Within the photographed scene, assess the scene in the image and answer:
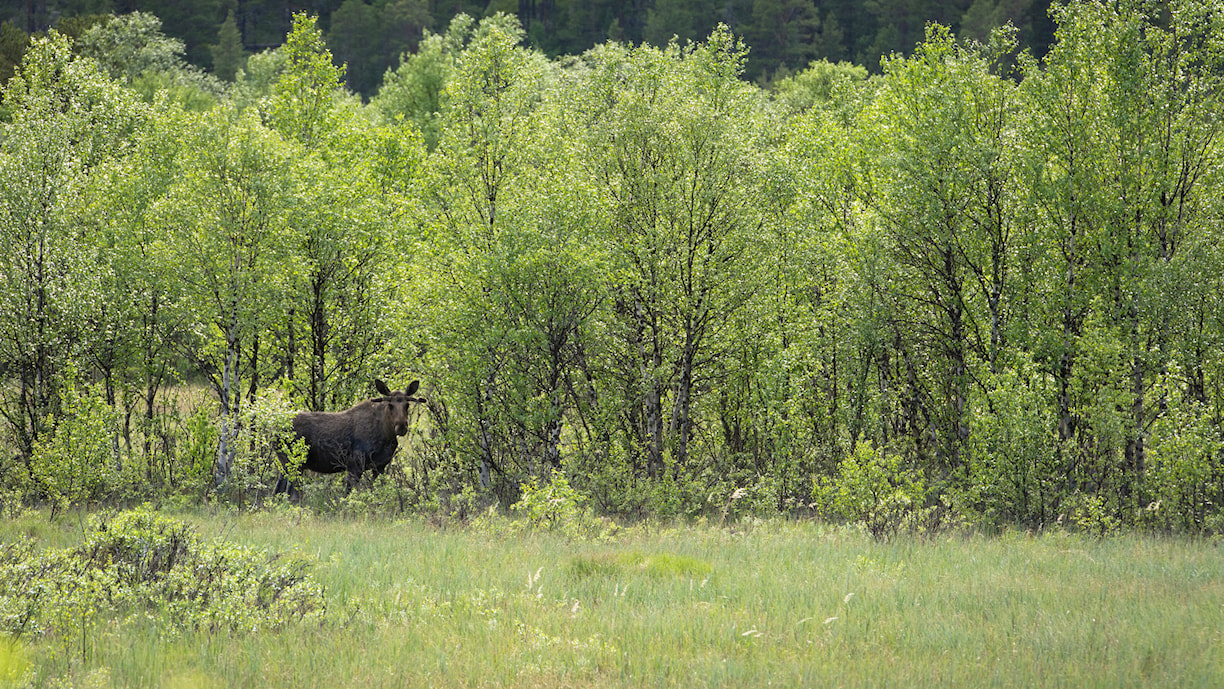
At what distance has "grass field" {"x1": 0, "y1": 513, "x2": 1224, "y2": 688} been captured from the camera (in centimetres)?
837

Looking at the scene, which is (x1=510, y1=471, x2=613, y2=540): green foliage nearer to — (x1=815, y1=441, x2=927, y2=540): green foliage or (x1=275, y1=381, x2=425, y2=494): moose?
(x1=815, y1=441, x2=927, y2=540): green foliage

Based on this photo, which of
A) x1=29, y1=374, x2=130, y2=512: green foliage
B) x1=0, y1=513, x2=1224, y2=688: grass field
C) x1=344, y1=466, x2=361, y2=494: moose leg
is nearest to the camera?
x1=0, y1=513, x2=1224, y2=688: grass field

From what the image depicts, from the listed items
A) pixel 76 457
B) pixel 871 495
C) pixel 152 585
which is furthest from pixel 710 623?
pixel 76 457

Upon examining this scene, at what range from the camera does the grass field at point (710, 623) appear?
8.37 m

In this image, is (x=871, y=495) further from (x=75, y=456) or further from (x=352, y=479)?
(x=75, y=456)

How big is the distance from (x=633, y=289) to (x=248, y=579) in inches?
516

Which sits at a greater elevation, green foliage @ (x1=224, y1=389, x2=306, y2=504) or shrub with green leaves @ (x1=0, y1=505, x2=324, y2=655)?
Answer: green foliage @ (x1=224, y1=389, x2=306, y2=504)

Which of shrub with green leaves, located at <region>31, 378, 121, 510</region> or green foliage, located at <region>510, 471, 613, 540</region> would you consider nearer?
green foliage, located at <region>510, 471, 613, 540</region>

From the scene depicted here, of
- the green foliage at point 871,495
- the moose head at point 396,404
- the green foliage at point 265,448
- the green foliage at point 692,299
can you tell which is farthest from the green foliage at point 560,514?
the green foliage at point 265,448

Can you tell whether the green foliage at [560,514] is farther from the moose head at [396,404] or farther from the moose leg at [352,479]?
the moose leg at [352,479]

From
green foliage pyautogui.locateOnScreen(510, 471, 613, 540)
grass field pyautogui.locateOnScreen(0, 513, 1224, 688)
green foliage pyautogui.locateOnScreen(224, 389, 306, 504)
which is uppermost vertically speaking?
green foliage pyautogui.locateOnScreen(224, 389, 306, 504)

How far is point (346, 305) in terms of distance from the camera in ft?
78.1

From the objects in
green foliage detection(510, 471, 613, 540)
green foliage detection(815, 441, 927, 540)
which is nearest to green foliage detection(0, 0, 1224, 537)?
green foliage detection(815, 441, 927, 540)

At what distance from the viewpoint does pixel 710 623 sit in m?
10.0
